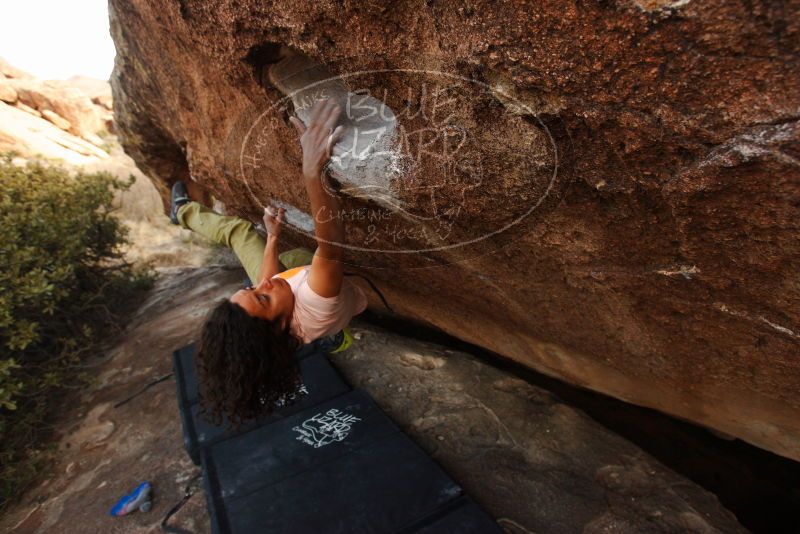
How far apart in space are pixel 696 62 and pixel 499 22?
512 mm

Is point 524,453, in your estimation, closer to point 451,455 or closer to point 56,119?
point 451,455

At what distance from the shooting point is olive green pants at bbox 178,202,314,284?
9.79 ft

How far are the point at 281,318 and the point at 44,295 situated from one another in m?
3.23

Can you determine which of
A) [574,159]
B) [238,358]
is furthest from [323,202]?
[574,159]

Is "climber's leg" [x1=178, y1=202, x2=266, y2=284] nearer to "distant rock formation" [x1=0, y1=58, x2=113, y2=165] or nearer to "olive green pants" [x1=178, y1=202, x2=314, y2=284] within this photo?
"olive green pants" [x1=178, y1=202, x2=314, y2=284]

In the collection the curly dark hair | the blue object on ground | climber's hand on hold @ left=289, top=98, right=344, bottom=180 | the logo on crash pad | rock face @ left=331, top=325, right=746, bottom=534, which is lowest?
the blue object on ground

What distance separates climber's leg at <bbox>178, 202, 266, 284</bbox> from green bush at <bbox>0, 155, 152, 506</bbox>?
1477mm

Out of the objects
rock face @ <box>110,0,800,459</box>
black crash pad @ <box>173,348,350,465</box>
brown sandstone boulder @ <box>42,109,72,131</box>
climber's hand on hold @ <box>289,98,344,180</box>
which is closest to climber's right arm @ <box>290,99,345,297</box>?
climber's hand on hold @ <box>289,98,344,180</box>

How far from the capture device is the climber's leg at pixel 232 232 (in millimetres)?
3059

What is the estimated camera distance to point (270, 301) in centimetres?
202

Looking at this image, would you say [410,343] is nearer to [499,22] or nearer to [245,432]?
[245,432]

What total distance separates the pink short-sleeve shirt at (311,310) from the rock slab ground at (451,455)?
1133mm

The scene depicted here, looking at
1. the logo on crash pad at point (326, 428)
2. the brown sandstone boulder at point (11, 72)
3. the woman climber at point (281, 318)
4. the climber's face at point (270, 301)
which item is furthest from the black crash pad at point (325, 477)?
the brown sandstone boulder at point (11, 72)

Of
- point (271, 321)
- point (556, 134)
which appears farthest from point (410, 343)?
point (556, 134)
